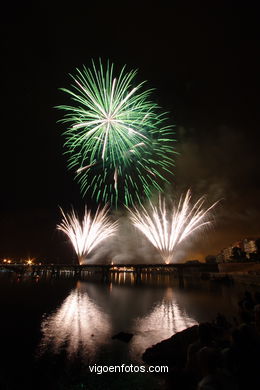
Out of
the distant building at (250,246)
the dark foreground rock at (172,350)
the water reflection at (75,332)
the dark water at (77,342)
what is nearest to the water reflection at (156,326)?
the dark water at (77,342)

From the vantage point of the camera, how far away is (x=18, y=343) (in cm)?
1561

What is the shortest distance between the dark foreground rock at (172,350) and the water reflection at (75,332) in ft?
13.9

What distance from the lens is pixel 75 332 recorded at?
18750 mm

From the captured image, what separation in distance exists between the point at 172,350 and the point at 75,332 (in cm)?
1104

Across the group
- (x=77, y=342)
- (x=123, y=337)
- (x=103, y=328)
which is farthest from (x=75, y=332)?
(x=123, y=337)

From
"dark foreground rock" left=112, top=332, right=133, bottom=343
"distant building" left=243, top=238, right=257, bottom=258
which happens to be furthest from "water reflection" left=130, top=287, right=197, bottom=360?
"distant building" left=243, top=238, right=257, bottom=258

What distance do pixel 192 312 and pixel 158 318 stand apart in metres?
6.03

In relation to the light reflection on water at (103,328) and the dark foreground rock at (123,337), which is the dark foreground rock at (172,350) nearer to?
the light reflection on water at (103,328)

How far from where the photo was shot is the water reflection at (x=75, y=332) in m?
14.7

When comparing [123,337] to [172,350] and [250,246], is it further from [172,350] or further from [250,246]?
[250,246]

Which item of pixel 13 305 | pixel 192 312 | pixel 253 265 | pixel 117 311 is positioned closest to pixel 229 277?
pixel 253 265

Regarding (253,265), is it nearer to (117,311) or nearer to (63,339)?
(117,311)

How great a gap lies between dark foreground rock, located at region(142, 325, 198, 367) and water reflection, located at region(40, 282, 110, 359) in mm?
4230

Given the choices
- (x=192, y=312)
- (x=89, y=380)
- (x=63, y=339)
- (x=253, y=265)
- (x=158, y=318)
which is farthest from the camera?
(x=253, y=265)
